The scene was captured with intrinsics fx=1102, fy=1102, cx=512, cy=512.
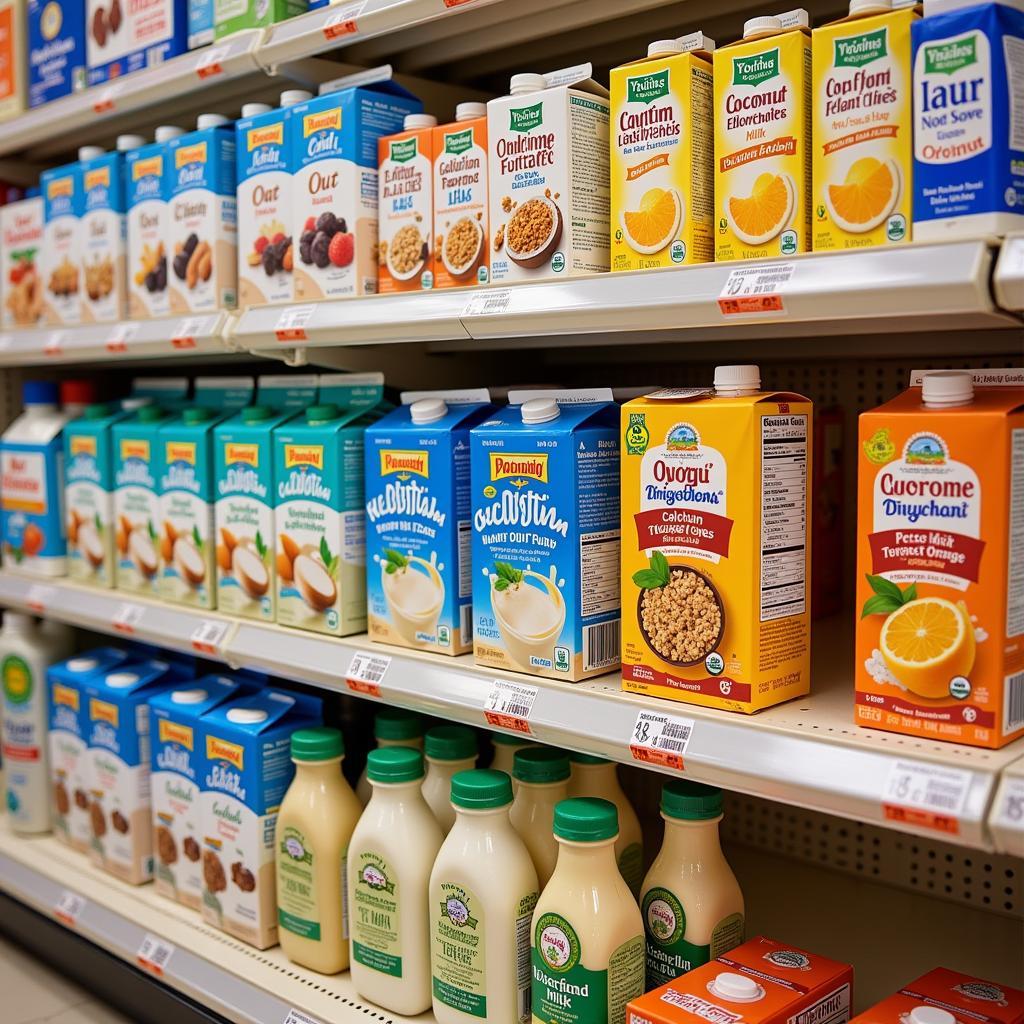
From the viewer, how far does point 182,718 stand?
197 centimetres

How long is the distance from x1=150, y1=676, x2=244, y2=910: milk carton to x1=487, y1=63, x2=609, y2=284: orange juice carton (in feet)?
3.30

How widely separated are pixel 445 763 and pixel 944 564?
33.5 inches

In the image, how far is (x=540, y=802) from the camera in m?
1.56

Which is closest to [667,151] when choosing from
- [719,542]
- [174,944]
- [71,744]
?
[719,542]

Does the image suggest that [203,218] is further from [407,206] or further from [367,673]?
[367,673]

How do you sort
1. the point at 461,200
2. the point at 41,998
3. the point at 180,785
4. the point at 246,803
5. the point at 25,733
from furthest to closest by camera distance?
the point at 25,733, the point at 41,998, the point at 180,785, the point at 246,803, the point at 461,200

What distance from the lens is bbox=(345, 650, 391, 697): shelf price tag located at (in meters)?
1.61

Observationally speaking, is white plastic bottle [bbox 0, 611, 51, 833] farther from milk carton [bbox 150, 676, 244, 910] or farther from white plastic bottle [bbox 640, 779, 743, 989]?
white plastic bottle [bbox 640, 779, 743, 989]

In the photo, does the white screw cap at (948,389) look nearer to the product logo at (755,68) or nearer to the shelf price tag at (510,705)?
the product logo at (755,68)

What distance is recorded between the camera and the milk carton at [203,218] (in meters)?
1.97

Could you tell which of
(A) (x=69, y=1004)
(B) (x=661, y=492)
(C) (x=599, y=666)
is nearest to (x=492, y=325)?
(B) (x=661, y=492)

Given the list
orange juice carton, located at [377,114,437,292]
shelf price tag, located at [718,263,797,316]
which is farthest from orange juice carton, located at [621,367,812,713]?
orange juice carton, located at [377,114,437,292]

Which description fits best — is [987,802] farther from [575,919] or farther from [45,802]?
[45,802]

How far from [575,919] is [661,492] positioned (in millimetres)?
525
